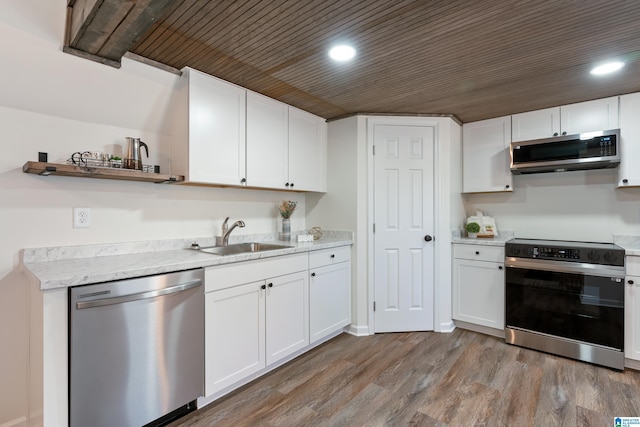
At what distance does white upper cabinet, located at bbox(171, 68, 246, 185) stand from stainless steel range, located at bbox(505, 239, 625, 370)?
101 inches

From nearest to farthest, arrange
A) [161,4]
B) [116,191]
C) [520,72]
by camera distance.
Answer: [161,4] → [116,191] → [520,72]

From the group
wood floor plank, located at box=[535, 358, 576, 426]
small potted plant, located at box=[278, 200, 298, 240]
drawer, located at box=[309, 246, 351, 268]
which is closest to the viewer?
wood floor plank, located at box=[535, 358, 576, 426]

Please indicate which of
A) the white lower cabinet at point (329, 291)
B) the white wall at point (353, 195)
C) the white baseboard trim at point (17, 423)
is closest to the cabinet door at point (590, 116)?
the white wall at point (353, 195)

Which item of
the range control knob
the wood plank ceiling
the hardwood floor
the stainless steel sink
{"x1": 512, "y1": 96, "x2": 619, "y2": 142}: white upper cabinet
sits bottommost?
the hardwood floor

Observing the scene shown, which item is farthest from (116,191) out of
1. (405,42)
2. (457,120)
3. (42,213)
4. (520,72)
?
(457,120)

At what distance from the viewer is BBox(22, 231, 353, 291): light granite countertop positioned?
55.7 inches

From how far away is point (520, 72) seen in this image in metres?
2.19

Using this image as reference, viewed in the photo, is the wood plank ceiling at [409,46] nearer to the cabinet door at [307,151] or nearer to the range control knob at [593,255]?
the cabinet door at [307,151]

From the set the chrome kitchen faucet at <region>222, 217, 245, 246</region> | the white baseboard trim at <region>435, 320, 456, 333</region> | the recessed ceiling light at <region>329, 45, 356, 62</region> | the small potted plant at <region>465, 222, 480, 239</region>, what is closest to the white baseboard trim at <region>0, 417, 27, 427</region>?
the chrome kitchen faucet at <region>222, 217, 245, 246</region>

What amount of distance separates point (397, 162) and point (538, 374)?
81.1 inches

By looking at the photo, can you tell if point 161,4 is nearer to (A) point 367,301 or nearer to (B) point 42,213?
(B) point 42,213

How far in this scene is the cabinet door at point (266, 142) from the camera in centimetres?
252

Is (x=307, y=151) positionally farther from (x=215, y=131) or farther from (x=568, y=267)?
(x=568, y=267)

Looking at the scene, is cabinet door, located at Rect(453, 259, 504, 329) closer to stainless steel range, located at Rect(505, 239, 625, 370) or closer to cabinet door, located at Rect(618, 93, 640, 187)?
stainless steel range, located at Rect(505, 239, 625, 370)
